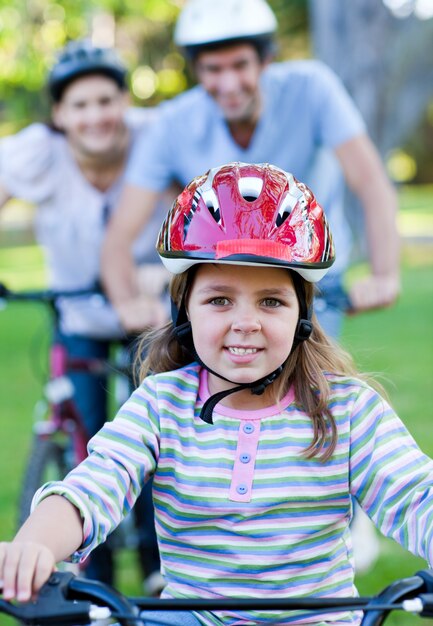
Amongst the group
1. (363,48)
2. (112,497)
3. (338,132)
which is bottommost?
(112,497)

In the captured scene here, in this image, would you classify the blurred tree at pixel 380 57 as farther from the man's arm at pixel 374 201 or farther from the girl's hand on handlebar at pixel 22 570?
the girl's hand on handlebar at pixel 22 570

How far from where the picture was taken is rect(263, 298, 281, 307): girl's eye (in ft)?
8.67

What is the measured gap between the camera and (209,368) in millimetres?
2680

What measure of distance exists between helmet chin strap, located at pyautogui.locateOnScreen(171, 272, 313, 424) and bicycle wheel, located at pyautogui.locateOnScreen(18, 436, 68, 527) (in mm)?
2121

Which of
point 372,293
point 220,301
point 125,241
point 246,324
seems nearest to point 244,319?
point 246,324

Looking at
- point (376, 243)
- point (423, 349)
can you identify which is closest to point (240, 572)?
point (376, 243)

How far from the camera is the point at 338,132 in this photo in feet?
15.3

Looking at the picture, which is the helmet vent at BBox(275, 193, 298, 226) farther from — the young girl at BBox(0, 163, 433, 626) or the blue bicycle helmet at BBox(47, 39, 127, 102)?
the blue bicycle helmet at BBox(47, 39, 127, 102)

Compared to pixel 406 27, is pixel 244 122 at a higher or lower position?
lower

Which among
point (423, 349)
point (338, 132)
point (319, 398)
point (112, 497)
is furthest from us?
point (423, 349)

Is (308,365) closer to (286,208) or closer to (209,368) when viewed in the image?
(209,368)

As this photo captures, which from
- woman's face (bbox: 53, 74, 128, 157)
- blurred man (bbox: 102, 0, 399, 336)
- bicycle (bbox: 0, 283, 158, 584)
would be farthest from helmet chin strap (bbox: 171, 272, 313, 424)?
woman's face (bbox: 53, 74, 128, 157)

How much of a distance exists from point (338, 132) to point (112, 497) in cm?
257

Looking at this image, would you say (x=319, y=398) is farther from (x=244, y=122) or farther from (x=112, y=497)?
(x=244, y=122)
